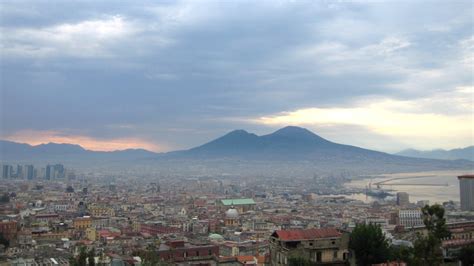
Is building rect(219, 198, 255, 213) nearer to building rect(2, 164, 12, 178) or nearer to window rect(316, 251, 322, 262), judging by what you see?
window rect(316, 251, 322, 262)

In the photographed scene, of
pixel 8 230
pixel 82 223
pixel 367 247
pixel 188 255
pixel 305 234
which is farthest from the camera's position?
pixel 82 223

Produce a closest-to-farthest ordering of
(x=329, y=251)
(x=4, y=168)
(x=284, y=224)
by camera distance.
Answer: (x=329, y=251) < (x=284, y=224) < (x=4, y=168)

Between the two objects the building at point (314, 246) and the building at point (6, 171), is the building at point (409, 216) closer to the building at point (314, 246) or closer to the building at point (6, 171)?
the building at point (314, 246)

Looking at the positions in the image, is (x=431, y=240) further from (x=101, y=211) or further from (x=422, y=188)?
(x=422, y=188)

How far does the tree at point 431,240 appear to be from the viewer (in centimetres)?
815

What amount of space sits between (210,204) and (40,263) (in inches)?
2141

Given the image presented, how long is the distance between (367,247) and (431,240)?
7.10 metres

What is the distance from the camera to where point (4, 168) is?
119562mm

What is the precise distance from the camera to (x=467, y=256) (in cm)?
1394

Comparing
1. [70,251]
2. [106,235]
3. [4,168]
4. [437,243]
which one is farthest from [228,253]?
[4,168]

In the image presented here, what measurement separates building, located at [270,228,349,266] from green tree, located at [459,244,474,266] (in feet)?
10.3

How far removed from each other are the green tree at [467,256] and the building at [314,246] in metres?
3.14

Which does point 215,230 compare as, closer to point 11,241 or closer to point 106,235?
point 106,235

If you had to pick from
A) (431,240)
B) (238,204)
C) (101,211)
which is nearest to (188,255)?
(431,240)
